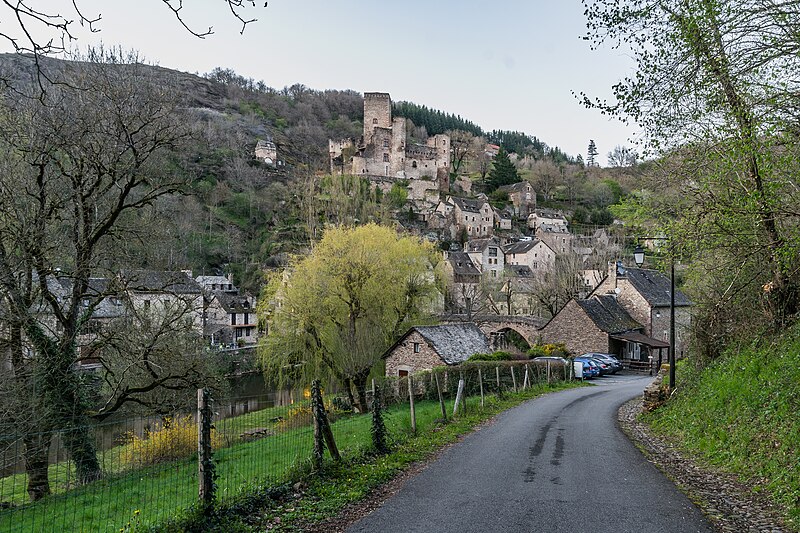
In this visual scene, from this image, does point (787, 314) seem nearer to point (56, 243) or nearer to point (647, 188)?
point (647, 188)

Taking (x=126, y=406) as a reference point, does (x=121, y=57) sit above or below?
above

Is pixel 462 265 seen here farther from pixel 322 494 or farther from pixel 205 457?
pixel 205 457

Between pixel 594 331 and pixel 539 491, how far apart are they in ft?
104

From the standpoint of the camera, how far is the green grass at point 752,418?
7754 millimetres

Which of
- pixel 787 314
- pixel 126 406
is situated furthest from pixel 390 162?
pixel 787 314

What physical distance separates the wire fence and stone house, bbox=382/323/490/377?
2303 millimetres

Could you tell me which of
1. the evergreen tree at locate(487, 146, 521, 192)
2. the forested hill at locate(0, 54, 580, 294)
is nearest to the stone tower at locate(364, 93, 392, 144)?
the forested hill at locate(0, 54, 580, 294)

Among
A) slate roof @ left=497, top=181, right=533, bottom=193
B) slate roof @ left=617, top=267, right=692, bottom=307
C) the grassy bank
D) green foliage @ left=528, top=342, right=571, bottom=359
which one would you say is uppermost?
slate roof @ left=497, top=181, right=533, bottom=193

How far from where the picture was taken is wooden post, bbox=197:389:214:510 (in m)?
6.45

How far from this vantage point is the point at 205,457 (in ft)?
21.7

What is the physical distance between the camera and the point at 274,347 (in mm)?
26219

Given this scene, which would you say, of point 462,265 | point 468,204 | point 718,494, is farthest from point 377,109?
point 718,494

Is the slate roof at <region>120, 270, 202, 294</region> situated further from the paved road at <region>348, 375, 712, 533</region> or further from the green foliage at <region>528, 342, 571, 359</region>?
the green foliage at <region>528, 342, 571, 359</region>

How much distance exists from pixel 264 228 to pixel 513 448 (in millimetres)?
74425
